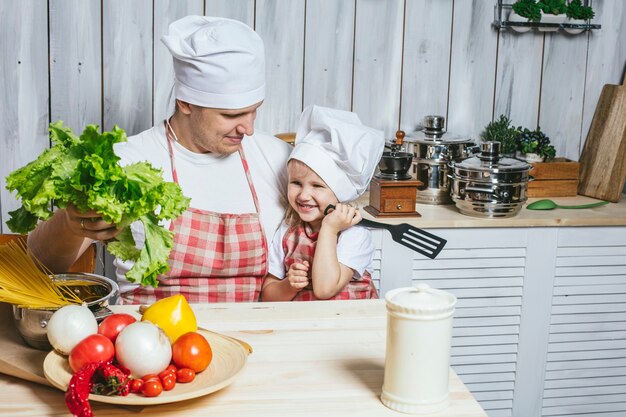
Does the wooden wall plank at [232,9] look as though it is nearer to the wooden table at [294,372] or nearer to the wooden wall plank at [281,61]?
the wooden wall plank at [281,61]

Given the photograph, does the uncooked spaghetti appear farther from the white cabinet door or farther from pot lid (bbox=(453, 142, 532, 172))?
pot lid (bbox=(453, 142, 532, 172))

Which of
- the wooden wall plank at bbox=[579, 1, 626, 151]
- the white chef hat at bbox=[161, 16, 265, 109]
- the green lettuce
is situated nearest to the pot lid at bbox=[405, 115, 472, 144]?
the wooden wall plank at bbox=[579, 1, 626, 151]

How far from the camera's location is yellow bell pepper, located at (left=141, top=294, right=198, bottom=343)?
1378 millimetres

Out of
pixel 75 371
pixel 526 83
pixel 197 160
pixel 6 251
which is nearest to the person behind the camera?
pixel 75 371

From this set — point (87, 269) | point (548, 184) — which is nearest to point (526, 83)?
point (548, 184)

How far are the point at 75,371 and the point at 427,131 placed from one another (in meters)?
1.91

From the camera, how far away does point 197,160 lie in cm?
223

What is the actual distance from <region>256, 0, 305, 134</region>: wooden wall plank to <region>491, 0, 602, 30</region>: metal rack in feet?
2.52

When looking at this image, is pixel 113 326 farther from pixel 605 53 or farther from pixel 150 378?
pixel 605 53

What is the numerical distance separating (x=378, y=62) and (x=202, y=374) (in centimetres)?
193

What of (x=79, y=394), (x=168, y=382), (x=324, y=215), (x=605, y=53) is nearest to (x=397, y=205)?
(x=324, y=215)

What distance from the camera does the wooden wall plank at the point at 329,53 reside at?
2.92m

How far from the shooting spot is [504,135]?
9.94ft

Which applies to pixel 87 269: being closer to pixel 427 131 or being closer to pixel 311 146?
pixel 311 146
